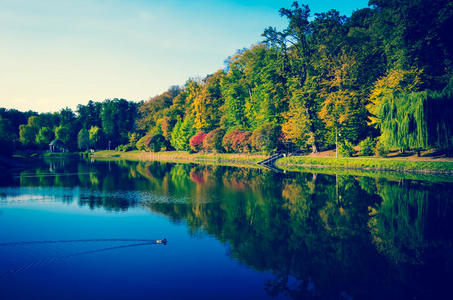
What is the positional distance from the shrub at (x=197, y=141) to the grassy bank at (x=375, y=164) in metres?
26.3

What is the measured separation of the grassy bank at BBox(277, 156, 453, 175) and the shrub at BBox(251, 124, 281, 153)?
4.15m

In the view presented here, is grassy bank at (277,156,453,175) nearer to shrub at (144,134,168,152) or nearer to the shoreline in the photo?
the shoreline

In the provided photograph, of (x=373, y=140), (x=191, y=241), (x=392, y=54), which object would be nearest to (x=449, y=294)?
(x=191, y=241)

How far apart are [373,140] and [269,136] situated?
16.3 metres

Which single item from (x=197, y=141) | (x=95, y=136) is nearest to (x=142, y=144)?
(x=95, y=136)

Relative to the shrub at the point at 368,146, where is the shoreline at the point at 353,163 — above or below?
below

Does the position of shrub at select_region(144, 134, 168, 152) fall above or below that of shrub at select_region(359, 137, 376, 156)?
above

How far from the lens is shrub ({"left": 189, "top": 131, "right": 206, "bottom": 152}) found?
241ft

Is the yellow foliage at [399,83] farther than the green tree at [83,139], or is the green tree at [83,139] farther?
the green tree at [83,139]

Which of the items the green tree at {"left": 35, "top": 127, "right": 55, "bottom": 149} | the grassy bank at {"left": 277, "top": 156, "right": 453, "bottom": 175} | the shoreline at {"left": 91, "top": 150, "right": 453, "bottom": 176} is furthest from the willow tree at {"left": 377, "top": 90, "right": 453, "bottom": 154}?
the green tree at {"left": 35, "top": 127, "right": 55, "bottom": 149}

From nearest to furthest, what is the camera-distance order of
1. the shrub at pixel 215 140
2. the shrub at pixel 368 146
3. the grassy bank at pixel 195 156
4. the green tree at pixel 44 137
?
the shrub at pixel 368 146 → the grassy bank at pixel 195 156 → the shrub at pixel 215 140 → the green tree at pixel 44 137

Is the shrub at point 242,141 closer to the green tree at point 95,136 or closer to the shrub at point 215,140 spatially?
the shrub at point 215,140

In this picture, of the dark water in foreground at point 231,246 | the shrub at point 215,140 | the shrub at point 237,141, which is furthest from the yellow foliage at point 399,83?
the shrub at point 215,140

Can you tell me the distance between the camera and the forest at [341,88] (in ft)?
121
